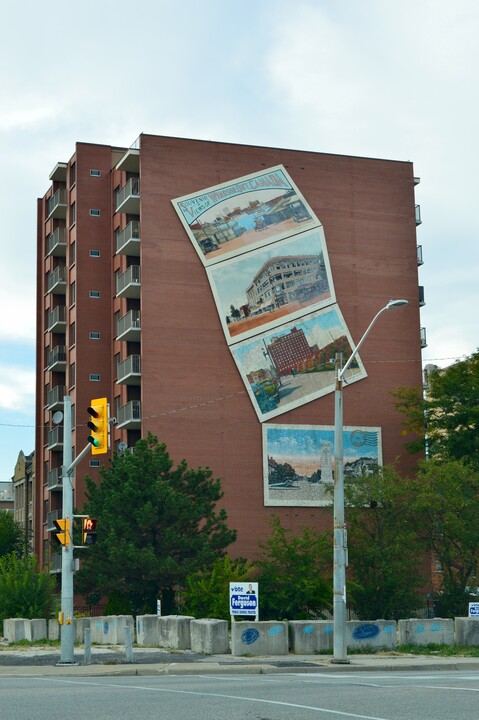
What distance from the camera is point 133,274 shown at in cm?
7225

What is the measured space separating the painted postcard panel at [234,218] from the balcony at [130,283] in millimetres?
5172

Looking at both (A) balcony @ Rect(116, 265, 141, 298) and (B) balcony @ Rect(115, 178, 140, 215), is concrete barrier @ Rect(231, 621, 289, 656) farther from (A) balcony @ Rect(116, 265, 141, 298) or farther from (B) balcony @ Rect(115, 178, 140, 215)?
(B) balcony @ Rect(115, 178, 140, 215)

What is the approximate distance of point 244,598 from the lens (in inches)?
1393

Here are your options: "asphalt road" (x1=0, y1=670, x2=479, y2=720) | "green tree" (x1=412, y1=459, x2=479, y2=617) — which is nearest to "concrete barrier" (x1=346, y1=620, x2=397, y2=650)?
"asphalt road" (x1=0, y1=670, x2=479, y2=720)

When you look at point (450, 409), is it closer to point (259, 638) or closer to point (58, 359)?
point (58, 359)

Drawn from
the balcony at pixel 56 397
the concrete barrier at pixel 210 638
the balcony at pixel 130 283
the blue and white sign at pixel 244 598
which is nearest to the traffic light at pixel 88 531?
the blue and white sign at pixel 244 598

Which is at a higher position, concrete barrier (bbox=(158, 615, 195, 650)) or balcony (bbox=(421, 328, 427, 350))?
balcony (bbox=(421, 328, 427, 350))

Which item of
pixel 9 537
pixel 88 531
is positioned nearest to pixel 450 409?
pixel 88 531

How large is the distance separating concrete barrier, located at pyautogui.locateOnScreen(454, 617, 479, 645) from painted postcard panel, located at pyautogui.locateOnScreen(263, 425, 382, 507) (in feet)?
93.6

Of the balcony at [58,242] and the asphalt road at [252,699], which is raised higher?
the balcony at [58,242]

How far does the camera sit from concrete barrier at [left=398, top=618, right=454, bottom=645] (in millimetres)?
37469

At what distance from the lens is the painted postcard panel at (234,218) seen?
69.3m

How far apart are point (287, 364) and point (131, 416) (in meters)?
10.3

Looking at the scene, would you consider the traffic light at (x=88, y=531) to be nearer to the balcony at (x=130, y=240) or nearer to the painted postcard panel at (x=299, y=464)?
the painted postcard panel at (x=299, y=464)
